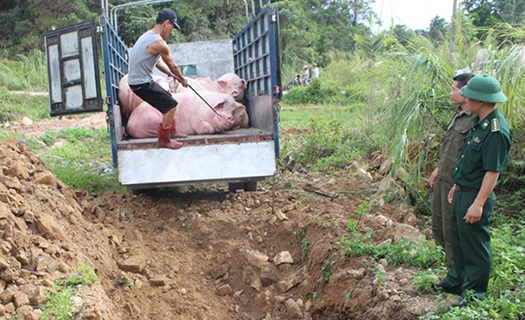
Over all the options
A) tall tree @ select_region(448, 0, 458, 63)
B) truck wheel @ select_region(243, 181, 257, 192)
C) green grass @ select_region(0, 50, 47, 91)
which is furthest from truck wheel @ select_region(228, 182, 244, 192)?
green grass @ select_region(0, 50, 47, 91)

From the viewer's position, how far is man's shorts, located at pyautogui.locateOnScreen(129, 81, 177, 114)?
4.91m

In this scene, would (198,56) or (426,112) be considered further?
(198,56)

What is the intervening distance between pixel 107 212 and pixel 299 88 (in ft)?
42.9

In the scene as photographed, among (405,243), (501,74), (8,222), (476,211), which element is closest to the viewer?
(476,211)

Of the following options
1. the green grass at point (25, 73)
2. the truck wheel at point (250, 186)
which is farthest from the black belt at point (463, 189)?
the green grass at point (25, 73)

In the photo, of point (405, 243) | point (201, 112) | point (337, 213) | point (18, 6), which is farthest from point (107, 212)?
point (18, 6)

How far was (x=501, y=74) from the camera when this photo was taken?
4598 mm

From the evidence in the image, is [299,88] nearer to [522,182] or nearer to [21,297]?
[522,182]

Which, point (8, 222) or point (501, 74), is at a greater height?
point (501, 74)

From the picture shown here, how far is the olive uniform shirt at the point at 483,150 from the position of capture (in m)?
2.81

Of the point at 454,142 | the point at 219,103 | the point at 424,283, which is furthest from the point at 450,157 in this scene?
the point at 219,103

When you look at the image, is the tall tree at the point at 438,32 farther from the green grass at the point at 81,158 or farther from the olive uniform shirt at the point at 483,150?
the green grass at the point at 81,158

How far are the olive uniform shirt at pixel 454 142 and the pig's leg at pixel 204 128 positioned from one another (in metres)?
2.84

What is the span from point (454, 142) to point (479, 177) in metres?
0.43
